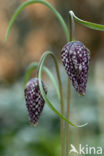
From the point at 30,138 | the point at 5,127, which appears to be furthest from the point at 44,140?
the point at 5,127

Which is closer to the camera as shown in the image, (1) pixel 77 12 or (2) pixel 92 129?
(2) pixel 92 129

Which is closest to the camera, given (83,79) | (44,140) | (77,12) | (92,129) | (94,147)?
(83,79)

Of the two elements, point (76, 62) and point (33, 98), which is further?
point (33, 98)

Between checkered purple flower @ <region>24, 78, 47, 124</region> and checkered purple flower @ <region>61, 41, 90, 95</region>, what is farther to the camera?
checkered purple flower @ <region>24, 78, 47, 124</region>

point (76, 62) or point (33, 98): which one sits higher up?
point (76, 62)

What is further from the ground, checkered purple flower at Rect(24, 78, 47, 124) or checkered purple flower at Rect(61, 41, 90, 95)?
checkered purple flower at Rect(61, 41, 90, 95)

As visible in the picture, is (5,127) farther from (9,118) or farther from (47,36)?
(47,36)

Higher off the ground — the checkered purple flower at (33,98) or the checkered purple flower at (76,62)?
the checkered purple flower at (76,62)

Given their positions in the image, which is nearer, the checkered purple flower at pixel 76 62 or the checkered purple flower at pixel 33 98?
the checkered purple flower at pixel 76 62
